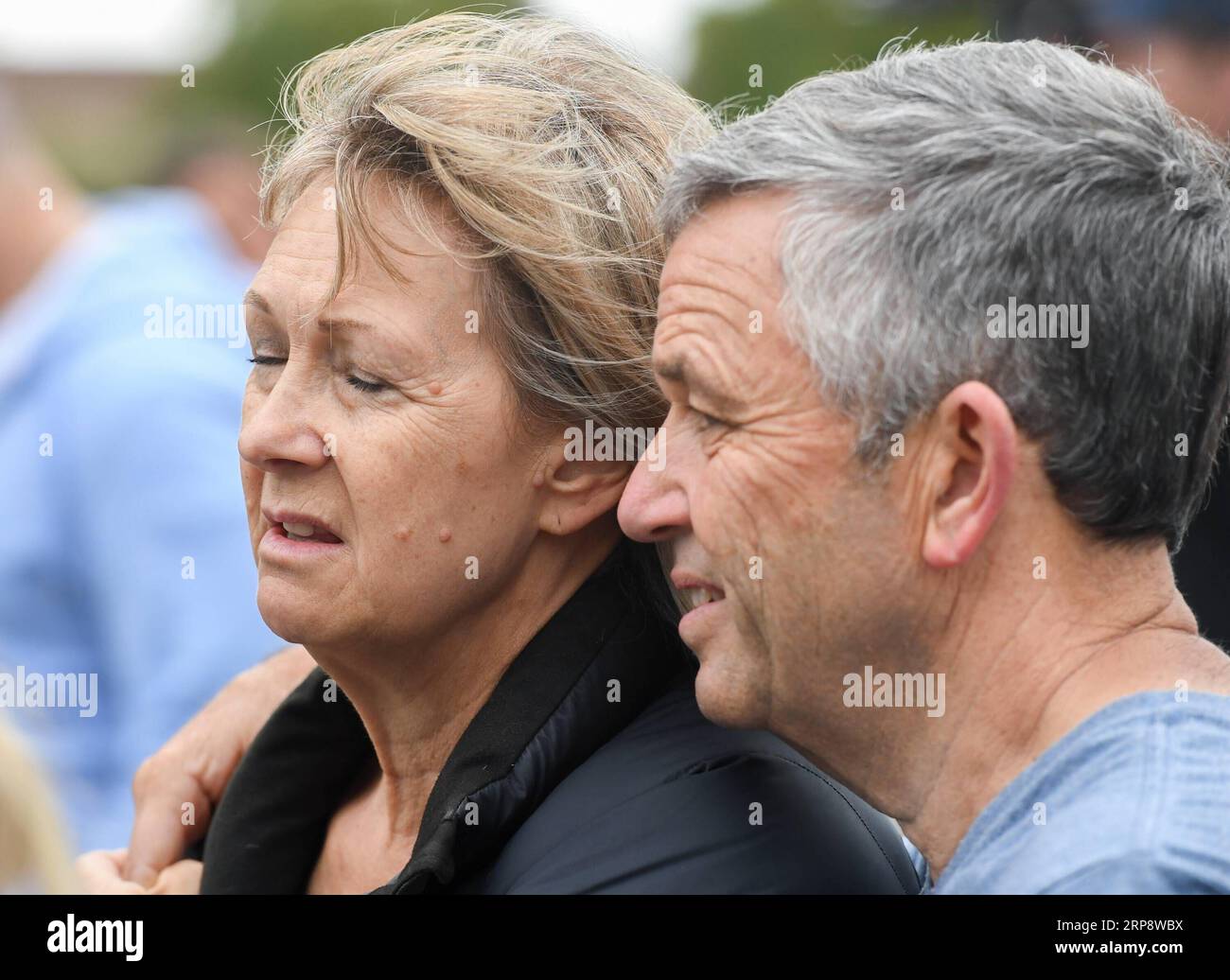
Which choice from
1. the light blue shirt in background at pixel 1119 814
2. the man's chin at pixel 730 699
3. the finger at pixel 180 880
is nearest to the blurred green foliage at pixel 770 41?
the finger at pixel 180 880

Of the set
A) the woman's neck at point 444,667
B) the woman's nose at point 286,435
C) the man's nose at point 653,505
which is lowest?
the woman's neck at point 444,667

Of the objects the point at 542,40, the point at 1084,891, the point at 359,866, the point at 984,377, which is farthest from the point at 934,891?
the point at 542,40

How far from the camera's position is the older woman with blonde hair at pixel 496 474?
2197 mm

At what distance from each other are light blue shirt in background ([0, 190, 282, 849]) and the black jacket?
1.16m

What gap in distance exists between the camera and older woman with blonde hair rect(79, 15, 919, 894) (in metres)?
2.20

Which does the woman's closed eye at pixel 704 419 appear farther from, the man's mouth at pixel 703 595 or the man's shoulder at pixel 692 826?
the man's shoulder at pixel 692 826

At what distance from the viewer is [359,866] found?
8.40 ft

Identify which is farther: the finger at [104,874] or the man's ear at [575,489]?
the finger at [104,874]

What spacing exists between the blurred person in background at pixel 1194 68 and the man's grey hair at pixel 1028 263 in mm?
1655

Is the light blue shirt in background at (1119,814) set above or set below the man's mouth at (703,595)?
below

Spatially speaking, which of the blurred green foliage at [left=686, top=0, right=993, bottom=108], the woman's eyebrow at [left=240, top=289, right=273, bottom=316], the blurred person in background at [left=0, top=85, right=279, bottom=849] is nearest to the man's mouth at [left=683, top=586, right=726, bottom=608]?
the woman's eyebrow at [left=240, top=289, right=273, bottom=316]

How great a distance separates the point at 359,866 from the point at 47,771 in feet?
2.78

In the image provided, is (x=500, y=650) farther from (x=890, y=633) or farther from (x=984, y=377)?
(x=984, y=377)

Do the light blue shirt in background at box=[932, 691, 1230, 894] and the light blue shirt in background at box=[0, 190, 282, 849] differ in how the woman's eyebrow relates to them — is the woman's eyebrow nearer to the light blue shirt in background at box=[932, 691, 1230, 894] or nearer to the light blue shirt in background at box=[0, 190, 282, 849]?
the light blue shirt in background at box=[0, 190, 282, 849]
